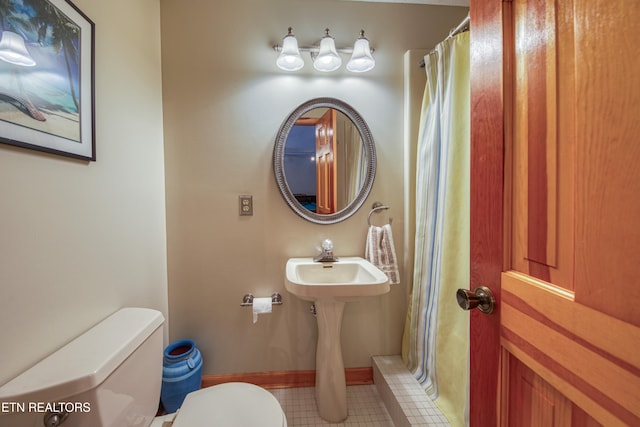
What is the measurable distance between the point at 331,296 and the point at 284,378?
2.59ft

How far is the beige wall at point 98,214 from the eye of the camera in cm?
71

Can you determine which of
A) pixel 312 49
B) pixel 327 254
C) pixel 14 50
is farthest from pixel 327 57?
pixel 14 50

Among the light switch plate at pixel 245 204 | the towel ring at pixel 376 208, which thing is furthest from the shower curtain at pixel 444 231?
the light switch plate at pixel 245 204

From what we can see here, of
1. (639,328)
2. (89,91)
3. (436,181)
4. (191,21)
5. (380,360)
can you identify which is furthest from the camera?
(380,360)

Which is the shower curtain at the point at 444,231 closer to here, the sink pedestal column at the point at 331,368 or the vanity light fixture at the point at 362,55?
the vanity light fixture at the point at 362,55

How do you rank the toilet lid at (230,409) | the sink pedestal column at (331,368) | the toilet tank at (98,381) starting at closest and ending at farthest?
the toilet tank at (98,381), the toilet lid at (230,409), the sink pedestal column at (331,368)

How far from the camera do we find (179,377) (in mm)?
1315

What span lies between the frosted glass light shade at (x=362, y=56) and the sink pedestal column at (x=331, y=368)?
133 centimetres

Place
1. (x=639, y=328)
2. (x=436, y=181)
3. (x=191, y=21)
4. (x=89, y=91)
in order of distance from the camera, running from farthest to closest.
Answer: (x=191, y=21) < (x=436, y=181) < (x=89, y=91) < (x=639, y=328)

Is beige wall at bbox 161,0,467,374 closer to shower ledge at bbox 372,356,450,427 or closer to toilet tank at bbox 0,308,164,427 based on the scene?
shower ledge at bbox 372,356,450,427

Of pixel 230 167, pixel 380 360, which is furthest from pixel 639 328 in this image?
pixel 230 167

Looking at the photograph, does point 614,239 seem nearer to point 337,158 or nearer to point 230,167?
point 337,158

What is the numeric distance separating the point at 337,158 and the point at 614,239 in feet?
4.29

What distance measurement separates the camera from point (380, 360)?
164cm
